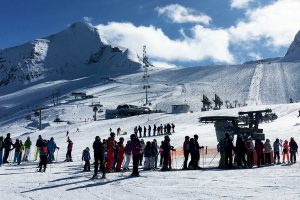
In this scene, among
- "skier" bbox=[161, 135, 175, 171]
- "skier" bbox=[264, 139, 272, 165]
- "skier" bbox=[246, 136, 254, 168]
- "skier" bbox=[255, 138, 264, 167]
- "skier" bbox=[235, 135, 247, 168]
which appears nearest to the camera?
"skier" bbox=[161, 135, 175, 171]

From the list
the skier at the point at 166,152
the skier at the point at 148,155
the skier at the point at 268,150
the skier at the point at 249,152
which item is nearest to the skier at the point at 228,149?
the skier at the point at 249,152

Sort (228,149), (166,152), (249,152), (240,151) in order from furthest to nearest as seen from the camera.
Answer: (249,152) → (240,151) → (228,149) → (166,152)

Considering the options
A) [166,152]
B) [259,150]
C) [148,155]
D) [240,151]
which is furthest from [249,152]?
[148,155]

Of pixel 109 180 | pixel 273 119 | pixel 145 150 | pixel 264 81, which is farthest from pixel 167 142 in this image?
pixel 264 81

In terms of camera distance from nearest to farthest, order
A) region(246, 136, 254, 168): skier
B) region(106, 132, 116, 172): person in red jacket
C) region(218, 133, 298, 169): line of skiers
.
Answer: region(106, 132, 116, 172): person in red jacket
region(218, 133, 298, 169): line of skiers
region(246, 136, 254, 168): skier

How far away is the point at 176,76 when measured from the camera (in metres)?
168

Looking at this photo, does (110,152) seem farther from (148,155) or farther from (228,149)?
(228,149)

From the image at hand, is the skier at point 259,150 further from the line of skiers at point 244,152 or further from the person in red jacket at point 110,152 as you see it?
the person in red jacket at point 110,152

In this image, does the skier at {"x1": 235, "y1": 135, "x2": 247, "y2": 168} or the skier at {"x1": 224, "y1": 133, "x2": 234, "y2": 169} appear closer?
the skier at {"x1": 224, "y1": 133, "x2": 234, "y2": 169}

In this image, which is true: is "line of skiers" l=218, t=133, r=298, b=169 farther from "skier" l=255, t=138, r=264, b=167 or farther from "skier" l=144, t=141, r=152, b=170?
"skier" l=144, t=141, r=152, b=170

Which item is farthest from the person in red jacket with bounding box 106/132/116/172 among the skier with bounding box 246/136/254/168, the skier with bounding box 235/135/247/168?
the skier with bounding box 246/136/254/168

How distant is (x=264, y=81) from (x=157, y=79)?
1868 inches

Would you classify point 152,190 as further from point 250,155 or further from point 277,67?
point 277,67

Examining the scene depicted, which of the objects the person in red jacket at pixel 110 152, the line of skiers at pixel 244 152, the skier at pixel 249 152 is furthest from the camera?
the skier at pixel 249 152
